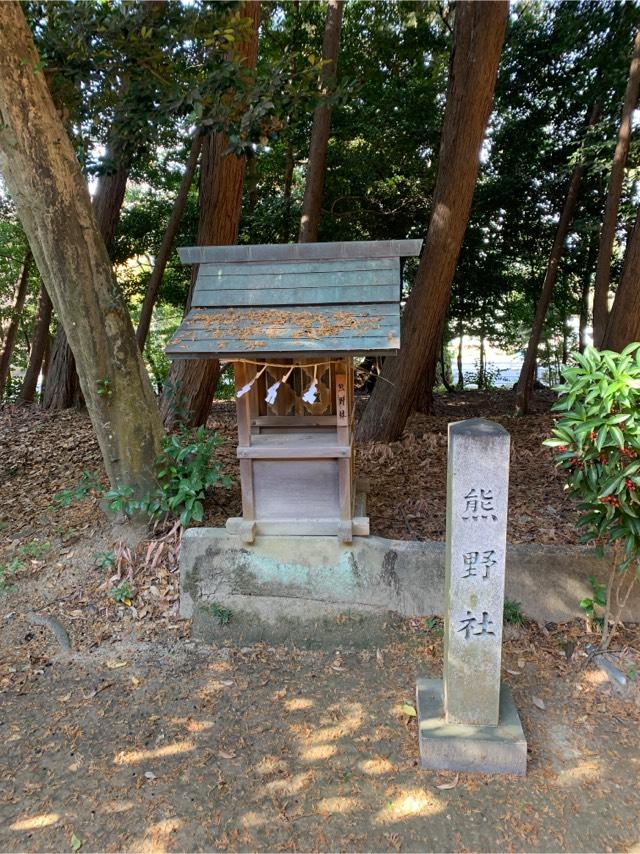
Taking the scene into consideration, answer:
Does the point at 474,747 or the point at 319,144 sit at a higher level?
the point at 319,144

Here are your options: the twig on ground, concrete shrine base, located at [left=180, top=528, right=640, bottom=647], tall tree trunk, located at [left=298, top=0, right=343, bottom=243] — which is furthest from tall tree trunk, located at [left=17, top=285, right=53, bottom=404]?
concrete shrine base, located at [left=180, top=528, right=640, bottom=647]

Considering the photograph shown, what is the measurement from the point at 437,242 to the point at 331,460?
4142mm

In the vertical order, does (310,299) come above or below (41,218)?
below

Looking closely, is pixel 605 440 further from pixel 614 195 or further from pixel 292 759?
pixel 614 195

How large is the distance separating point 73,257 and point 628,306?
244 inches

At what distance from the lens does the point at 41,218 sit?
15.1 ft

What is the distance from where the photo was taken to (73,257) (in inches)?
185

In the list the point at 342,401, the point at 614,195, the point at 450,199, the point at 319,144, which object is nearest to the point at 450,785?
the point at 342,401

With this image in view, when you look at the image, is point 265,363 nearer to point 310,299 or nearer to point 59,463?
point 310,299

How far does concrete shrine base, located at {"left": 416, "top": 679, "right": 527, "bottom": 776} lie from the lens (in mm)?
3195

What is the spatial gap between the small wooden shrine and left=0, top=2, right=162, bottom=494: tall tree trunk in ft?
3.44

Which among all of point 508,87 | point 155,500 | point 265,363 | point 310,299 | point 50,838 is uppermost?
point 508,87

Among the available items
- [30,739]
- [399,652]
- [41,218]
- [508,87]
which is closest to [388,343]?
[399,652]

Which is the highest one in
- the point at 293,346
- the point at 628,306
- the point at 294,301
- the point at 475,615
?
the point at 628,306
